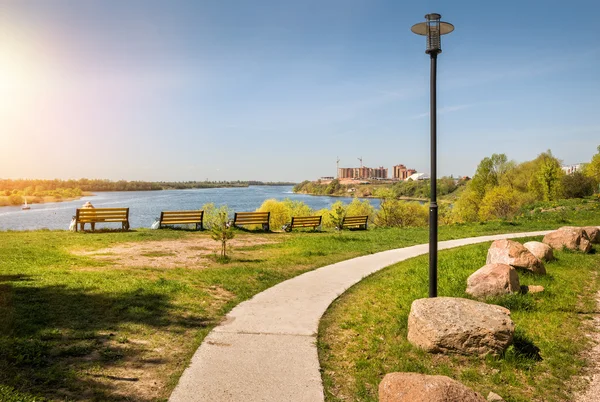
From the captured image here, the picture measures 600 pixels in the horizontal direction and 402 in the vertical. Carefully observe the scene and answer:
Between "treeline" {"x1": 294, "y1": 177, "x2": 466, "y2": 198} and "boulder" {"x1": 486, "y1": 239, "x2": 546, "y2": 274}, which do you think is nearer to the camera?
"boulder" {"x1": 486, "y1": 239, "x2": 546, "y2": 274}

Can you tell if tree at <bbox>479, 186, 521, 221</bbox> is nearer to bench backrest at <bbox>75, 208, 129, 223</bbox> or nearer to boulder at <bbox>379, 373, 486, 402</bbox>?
bench backrest at <bbox>75, 208, 129, 223</bbox>

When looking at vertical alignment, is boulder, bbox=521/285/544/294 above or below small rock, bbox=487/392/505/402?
above

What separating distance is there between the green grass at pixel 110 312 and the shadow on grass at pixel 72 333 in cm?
1

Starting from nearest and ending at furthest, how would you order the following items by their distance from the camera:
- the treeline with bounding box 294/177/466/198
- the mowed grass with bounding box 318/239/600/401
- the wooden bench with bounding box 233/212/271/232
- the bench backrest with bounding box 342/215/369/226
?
the mowed grass with bounding box 318/239/600/401 < the wooden bench with bounding box 233/212/271/232 < the bench backrest with bounding box 342/215/369/226 < the treeline with bounding box 294/177/466/198

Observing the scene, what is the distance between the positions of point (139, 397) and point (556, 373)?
15.7 feet

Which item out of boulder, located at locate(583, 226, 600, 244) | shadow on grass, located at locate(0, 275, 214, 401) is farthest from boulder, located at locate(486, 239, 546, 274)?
shadow on grass, located at locate(0, 275, 214, 401)

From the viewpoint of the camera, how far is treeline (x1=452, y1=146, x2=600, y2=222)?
1688 inches

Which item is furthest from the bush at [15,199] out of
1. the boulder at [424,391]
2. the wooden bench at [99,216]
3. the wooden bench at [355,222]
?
the boulder at [424,391]

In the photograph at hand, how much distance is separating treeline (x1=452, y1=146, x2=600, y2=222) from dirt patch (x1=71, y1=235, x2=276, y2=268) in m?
25.4

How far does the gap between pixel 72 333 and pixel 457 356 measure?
16.8 ft

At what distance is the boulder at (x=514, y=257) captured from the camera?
28.2 feet

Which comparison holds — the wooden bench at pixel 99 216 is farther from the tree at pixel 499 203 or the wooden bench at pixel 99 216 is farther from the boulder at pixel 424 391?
the tree at pixel 499 203

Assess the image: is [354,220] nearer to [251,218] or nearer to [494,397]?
[251,218]

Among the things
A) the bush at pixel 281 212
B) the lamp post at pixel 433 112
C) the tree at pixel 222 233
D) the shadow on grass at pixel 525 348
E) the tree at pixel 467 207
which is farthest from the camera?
the bush at pixel 281 212
